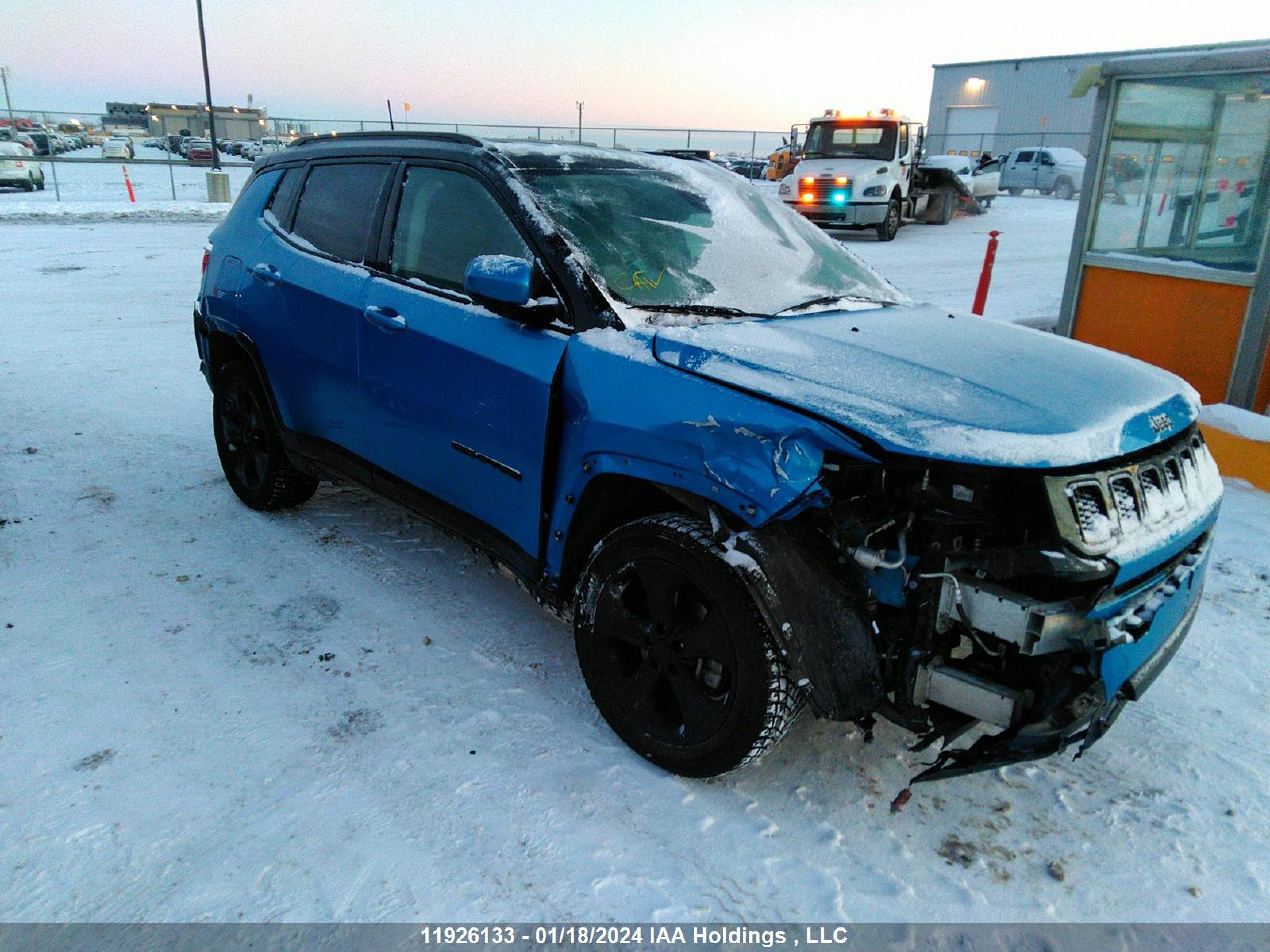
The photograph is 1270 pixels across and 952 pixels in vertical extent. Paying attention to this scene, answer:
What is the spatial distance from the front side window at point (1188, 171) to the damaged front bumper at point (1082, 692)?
16.5ft

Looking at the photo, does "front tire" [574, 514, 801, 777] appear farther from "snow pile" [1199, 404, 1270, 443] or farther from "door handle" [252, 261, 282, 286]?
"snow pile" [1199, 404, 1270, 443]

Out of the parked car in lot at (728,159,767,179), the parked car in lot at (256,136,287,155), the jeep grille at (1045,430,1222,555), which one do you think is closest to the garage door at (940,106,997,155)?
the parked car in lot at (728,159,767,179)

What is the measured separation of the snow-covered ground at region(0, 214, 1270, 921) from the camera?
91.7 inches

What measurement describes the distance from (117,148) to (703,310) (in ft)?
188

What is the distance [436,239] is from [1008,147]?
128ft

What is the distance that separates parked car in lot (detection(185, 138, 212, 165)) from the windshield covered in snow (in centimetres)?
3827

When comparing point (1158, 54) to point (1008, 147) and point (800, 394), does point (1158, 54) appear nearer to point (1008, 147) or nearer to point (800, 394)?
point (800, 394)

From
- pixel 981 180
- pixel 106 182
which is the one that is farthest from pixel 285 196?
pixel 106 182

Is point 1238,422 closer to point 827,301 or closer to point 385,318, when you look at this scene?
point 827,301

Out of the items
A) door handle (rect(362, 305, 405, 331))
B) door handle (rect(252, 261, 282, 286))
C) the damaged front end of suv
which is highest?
door handle (rect(252, 261, 282, 286))

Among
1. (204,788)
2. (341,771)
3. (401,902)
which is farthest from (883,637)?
(204,788)

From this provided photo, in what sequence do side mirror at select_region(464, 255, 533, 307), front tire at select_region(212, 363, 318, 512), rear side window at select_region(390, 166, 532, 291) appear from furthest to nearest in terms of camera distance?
front tire at select_region(212, 363, 318, 512) < rear side window at select_region(390, 166, 532, 291) < side mirror at select_region(464, 255, 533, 307)

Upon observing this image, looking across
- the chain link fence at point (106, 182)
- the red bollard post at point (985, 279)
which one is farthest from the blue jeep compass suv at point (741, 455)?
the chain link fence at point (106, 182)

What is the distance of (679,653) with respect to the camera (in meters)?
2.63
